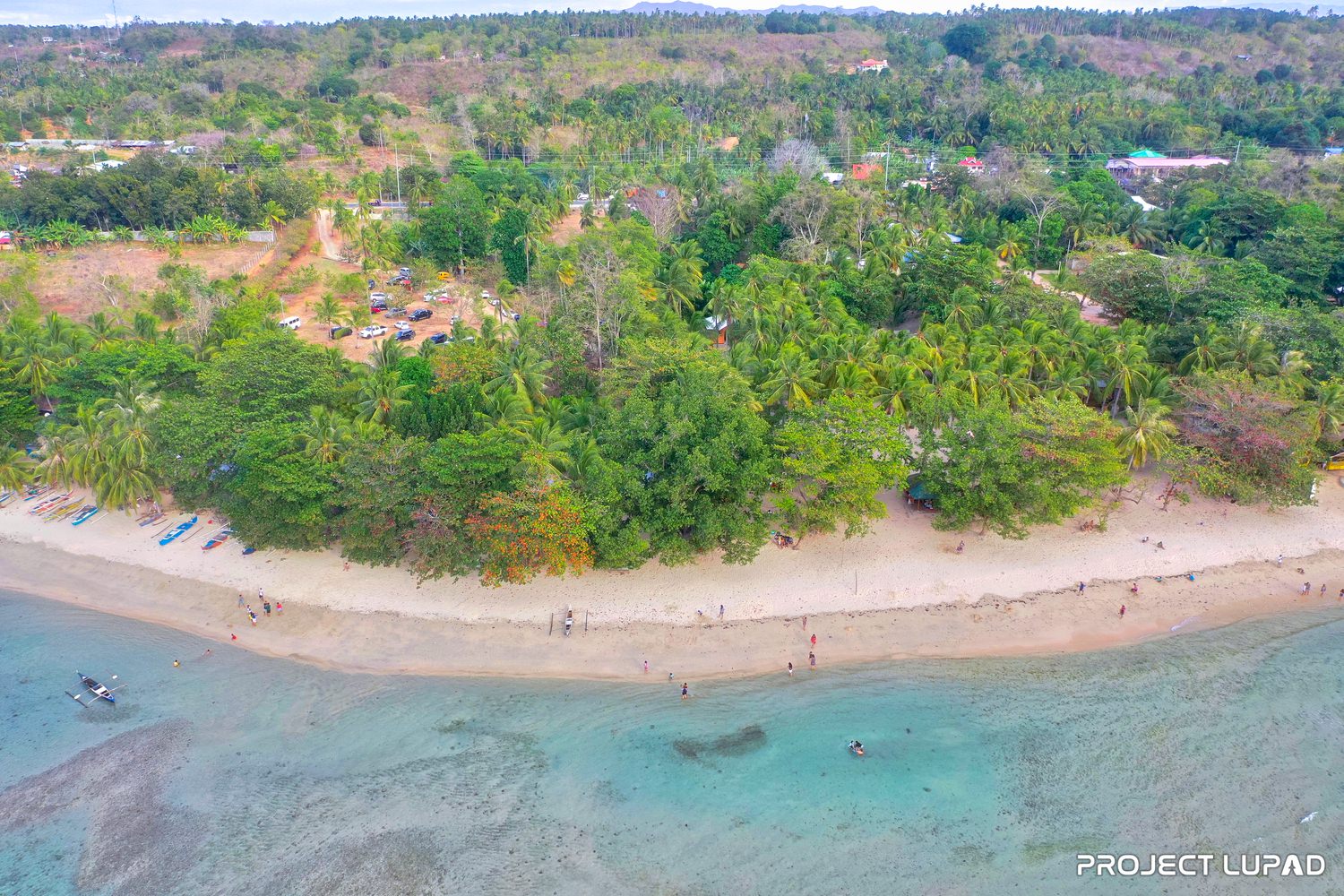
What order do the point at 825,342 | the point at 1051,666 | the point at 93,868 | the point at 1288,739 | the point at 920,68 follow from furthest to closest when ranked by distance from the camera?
the point at 920,68
the point at 825,342
the point at 1051,666
the point at 1288,739
the point at 93,868

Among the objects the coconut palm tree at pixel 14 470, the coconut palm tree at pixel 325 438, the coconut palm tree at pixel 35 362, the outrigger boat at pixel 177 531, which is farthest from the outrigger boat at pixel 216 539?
the coconut palm tree at pixel 35 362

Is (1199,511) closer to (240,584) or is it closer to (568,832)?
(568,832)

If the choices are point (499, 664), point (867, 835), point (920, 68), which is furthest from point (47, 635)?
point (920, 68)

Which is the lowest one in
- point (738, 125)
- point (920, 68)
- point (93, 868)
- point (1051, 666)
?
point (93, 868)

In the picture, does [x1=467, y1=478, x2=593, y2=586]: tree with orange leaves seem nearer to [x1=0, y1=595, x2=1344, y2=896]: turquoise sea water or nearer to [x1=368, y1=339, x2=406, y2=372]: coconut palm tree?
[x1=0, y1=595, x2=1344, y2=896]: turquoise sea water

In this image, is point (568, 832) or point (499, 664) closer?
point (568, 832)

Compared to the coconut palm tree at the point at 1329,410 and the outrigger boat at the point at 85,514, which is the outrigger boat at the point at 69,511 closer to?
the outrigger boat at the point at 85,514

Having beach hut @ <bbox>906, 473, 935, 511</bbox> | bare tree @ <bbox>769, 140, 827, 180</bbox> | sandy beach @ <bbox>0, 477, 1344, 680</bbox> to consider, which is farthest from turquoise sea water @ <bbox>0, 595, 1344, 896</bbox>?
bare tree @ <bbox>769, 140, 827, 180</bbox>

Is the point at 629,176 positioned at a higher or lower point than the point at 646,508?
higher
